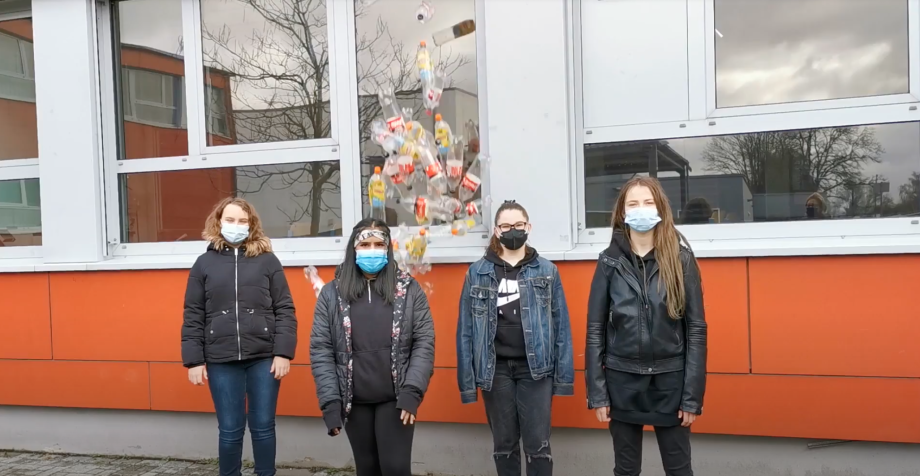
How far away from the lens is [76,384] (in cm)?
525

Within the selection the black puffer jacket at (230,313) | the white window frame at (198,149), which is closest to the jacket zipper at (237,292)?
the black puffer jacket at (230,313)

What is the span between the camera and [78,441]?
534cm

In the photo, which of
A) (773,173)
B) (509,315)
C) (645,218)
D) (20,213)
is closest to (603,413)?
(509,315)

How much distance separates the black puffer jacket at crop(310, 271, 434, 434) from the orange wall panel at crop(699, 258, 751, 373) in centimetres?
177

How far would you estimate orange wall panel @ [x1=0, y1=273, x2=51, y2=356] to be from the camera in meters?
5.31

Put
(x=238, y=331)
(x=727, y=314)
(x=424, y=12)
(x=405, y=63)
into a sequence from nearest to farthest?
1. (x=238, y=331)
2. (x=727, y=314)
3. (x=424, y=12)
4. (x=405, y=63)

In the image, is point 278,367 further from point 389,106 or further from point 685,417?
point 685,417

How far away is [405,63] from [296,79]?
88 cm

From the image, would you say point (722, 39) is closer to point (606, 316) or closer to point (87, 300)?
point (606, 316)

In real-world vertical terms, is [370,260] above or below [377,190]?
below

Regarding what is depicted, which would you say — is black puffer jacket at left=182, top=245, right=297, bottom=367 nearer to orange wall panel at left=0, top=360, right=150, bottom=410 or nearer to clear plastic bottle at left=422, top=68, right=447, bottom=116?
clear plastic bottle at left=422, top=68, right=447, bottom=116

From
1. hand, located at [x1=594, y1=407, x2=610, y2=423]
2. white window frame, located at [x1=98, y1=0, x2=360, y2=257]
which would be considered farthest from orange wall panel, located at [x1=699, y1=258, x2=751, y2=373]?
white window frame, located at [x1=98, y1=0, x2=360, y2=257]

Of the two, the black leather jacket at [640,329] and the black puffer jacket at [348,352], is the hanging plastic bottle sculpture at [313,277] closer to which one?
the black puffer jacket at [348,352]

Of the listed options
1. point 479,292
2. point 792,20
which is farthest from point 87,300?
point 792,20
